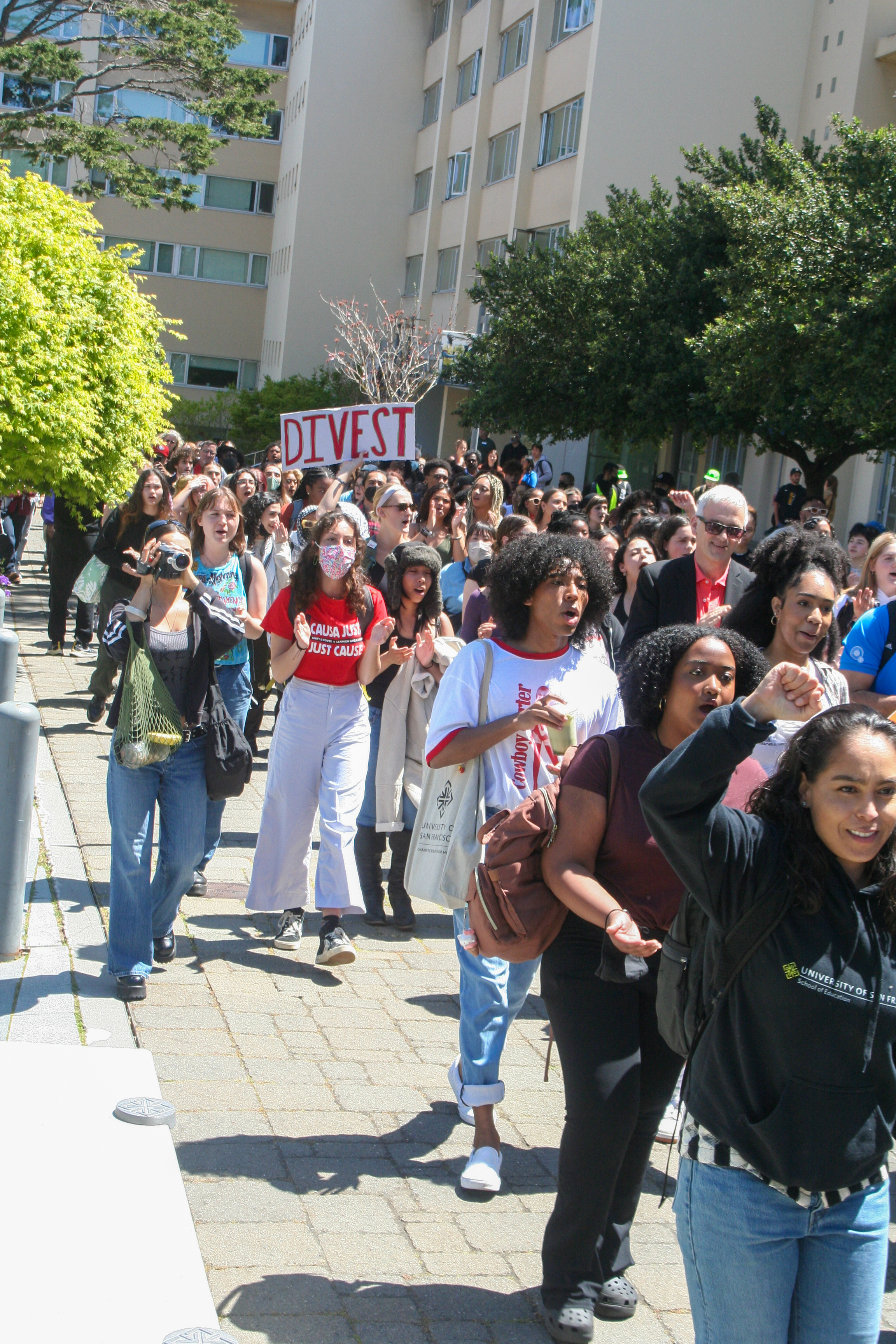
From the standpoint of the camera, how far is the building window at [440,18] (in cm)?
4288

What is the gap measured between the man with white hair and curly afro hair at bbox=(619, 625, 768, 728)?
249cm

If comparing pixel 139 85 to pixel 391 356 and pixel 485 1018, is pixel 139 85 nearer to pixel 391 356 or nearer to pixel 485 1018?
pixel 391 356

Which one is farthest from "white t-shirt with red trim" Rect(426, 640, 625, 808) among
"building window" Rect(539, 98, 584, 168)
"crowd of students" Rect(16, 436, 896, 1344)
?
"building window" Rect(539, 98, 584, 168)

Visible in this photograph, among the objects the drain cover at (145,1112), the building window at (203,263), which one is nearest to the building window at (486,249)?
the building window at (203,263)

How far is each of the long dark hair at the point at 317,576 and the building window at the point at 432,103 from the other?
38968 mm

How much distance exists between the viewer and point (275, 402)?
42.7m

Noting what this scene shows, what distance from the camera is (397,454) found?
952 cm

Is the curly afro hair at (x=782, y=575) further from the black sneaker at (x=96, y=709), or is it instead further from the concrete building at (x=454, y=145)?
the concrete building at (x=454, y=145)

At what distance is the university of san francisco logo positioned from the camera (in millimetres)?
4750

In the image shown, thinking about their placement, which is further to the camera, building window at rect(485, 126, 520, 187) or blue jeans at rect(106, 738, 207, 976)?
building window at rect(485, 126, 520, 187)

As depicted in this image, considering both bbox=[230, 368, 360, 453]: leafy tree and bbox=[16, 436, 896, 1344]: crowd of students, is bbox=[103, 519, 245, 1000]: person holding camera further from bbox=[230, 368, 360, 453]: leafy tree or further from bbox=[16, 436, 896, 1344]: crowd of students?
bbox=[230, 368, 360, 453]: leafy tree

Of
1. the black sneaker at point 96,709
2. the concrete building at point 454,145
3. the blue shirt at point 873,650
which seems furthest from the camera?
the concrete building at point 454,145

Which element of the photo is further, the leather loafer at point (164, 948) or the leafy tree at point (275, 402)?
the leafy tree at point (275, 402)

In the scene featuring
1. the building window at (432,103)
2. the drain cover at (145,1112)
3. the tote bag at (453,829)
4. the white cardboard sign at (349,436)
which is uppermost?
the building window at (432,103)
